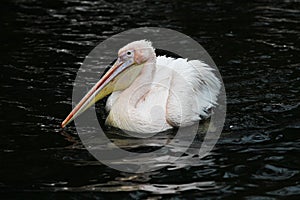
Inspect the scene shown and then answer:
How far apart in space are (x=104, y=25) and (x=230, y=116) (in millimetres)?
4021

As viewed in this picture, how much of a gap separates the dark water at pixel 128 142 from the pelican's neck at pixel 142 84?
0.52 metres

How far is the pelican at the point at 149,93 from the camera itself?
5.60 m

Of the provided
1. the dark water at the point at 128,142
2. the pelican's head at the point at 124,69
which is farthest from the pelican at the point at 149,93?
the dark water at the point at 128,142

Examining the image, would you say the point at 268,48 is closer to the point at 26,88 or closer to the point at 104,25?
the point at 104,25

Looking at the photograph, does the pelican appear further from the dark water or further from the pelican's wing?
the dark water

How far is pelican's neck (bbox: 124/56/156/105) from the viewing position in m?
5.78

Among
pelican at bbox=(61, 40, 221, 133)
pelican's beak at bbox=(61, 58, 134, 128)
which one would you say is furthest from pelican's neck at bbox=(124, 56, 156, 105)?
pelican's beak at bbox=(61, 58, 134, 128)

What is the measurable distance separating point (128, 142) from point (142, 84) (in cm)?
70

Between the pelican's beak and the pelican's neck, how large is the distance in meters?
0.16

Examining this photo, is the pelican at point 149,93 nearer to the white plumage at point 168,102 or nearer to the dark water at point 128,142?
the white plumage at point 168,102

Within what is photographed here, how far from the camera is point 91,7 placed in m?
10.6

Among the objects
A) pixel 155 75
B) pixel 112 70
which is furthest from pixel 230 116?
pixel 112 70

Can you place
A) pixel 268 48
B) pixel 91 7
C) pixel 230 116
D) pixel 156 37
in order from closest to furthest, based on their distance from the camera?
pixel 230 116
pixel 268 48
pixel 156 37
pixel 91 7

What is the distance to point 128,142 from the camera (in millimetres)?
5441
